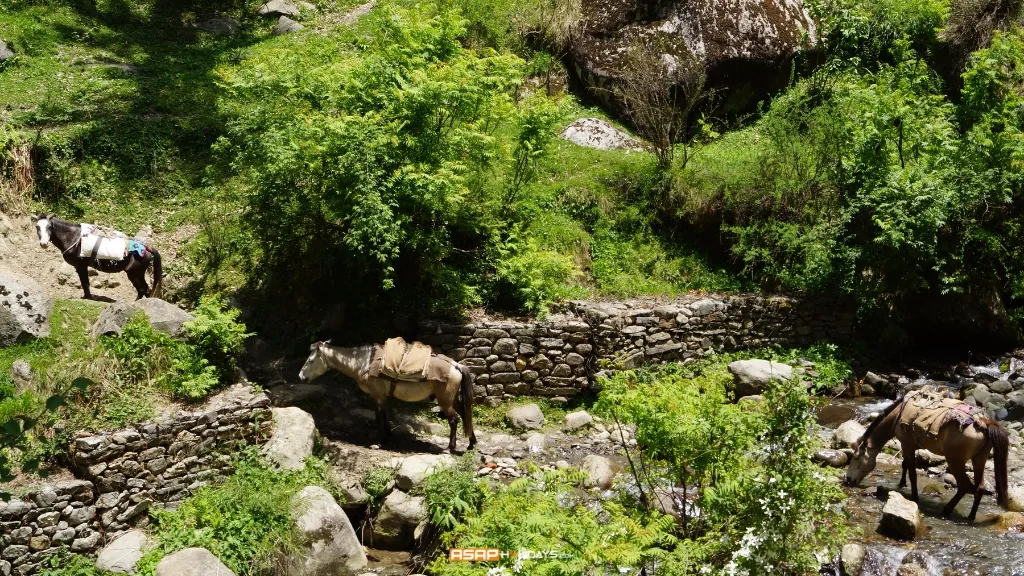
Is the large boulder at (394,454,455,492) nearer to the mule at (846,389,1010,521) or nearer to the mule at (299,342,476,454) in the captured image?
the mule at (299,342,476,454)

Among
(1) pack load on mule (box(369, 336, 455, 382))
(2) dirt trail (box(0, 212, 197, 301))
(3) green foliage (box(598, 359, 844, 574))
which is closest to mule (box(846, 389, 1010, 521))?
(3) green foliage (box(598, 359, 844, 574))

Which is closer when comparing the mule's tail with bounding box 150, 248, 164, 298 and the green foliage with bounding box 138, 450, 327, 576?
the green foliage with bounding box 138, 450, 327, 576

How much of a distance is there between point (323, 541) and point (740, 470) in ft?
15.5

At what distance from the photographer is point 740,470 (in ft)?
26.1

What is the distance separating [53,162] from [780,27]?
1689 cm

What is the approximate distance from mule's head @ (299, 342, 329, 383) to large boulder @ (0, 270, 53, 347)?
11.6ft

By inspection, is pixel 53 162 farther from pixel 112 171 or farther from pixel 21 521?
pixel 21 521

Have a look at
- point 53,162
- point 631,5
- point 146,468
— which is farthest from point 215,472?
point 631,5

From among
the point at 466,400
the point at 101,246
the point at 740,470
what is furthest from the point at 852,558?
the point at 101,246

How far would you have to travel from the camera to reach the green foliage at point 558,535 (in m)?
6.61

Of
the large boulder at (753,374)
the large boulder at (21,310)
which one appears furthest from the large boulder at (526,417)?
the large boulder at (21,310)

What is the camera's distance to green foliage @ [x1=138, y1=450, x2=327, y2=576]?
28.5 feet

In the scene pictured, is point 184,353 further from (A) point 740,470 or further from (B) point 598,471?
(A) point 740,470

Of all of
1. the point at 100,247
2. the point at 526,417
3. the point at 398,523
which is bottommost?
the point at 526,417
